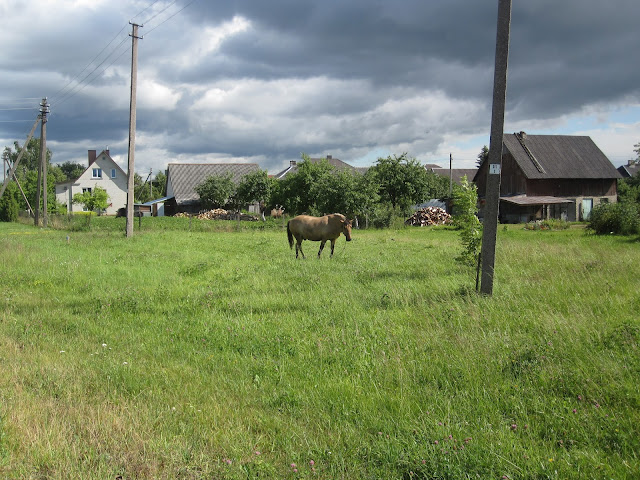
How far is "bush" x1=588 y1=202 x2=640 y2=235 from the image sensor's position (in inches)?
930

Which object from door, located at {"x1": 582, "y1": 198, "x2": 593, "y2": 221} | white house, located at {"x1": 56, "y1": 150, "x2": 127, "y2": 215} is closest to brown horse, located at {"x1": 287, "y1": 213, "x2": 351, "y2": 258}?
door, located at {"x1": 582, "y1": 198, "x2": 593, "y2": 221}

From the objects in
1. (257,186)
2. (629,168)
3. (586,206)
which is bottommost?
(586,206)

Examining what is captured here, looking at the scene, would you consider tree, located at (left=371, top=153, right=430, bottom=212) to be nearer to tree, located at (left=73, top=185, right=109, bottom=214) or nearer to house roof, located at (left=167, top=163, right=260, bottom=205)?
house roof, located at (left=167, top=163, right=260, bottom=205)

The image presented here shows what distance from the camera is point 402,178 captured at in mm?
45812

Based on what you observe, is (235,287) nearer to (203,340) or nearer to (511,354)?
(203,340)

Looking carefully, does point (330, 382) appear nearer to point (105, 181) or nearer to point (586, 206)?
point (586, 206)

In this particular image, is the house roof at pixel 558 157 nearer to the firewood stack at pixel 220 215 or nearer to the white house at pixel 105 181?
the firewood stack at pixel 220 215

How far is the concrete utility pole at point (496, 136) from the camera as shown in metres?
8.66

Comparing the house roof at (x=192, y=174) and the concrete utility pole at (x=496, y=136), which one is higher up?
the house roof at (x=192, y=174)

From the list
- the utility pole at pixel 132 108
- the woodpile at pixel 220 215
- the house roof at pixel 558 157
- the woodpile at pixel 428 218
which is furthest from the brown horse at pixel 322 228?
the house roof at pixel 558 157

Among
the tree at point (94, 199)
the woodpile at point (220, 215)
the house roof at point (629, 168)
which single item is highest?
the house roof at point (629, 168)

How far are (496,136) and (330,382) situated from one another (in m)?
6.11

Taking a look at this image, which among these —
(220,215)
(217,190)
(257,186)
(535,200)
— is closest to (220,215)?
(220,215)

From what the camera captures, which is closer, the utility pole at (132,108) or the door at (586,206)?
the utility pole at (132,108)
